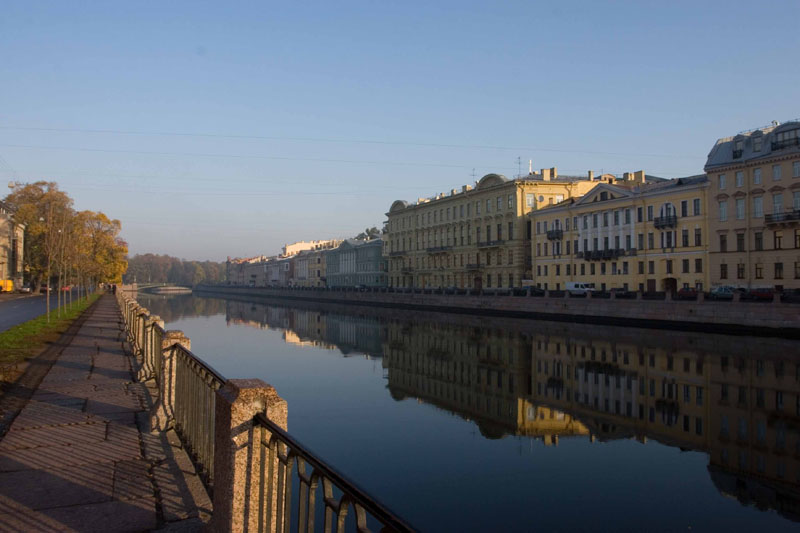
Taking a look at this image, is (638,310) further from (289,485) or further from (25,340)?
(289,485)

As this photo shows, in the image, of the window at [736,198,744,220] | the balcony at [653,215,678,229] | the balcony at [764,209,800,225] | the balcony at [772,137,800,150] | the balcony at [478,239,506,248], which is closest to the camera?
the balcony at [764,209,800,225]

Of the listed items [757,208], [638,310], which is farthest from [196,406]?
[757,208]

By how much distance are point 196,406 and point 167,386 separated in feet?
5.05

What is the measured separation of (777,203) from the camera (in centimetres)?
3822

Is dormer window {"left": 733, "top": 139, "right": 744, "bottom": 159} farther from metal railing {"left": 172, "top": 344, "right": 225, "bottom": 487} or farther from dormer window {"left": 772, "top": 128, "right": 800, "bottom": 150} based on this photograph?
metal railing {"left": 172, "top": 344, "right": 225, "bottom": 487}

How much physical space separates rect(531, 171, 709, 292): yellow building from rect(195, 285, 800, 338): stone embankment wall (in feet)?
28.8

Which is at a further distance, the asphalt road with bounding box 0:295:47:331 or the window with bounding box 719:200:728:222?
the window with bounding box 719:200:728:222

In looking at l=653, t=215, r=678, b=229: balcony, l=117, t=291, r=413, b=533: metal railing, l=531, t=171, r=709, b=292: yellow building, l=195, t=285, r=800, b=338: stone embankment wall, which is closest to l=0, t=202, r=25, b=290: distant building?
l=195, t=285, r=800, b=338: stone embankment wall

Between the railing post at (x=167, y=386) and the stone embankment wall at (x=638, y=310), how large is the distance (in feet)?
95.8

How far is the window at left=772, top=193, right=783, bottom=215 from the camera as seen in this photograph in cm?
3806

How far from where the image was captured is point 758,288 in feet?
126

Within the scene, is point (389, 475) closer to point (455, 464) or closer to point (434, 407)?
point (455, 464)

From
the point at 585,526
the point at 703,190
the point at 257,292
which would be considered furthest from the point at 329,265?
the point at 585,526

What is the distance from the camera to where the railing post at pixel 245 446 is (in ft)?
12.0
